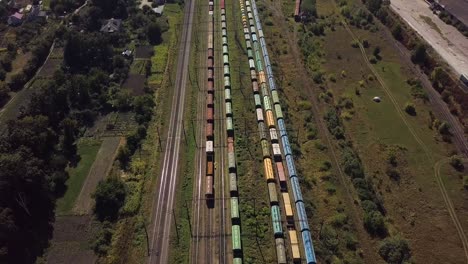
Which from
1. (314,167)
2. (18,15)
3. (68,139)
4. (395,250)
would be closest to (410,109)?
(314,167)

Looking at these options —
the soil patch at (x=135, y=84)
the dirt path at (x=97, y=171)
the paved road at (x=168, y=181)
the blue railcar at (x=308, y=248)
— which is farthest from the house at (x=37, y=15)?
the blue railcar at (x=308, y=248)

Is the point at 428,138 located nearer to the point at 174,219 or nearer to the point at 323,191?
the point at 323,191

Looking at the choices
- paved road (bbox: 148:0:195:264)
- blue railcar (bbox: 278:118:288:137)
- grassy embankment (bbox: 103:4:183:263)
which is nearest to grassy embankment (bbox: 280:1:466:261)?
blue railcar (bbox: 278:118:288:137)

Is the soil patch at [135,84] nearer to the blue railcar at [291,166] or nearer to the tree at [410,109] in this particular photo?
the blue railcar at [291,166]

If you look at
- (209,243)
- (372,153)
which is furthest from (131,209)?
(372,153)

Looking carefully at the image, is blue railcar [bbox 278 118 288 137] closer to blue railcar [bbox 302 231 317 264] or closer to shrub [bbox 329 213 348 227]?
shrub [bbox 329 213 348 227]
